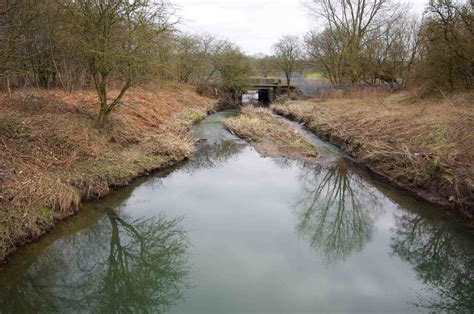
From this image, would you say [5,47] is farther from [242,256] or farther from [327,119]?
[327,119]

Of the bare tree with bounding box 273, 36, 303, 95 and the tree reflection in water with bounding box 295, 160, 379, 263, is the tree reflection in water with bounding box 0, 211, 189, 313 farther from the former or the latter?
the bare tree with bounding box 273, 36, 303, 95

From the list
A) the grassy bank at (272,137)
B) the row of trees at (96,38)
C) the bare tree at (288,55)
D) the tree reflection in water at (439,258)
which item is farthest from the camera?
the bare tree at (288,55)

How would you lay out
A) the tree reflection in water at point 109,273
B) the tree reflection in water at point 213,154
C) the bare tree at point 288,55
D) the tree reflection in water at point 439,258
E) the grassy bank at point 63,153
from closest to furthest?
1. the tree reflection in water at point 109,273
2. the tree reflection in water at point 439,258
3. the grassy bank at point 63,153
4. the tree reflection in water at point 213,154
5. the bare tree at point 288,55

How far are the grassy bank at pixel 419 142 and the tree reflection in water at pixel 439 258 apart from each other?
102 cm

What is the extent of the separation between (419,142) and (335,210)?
4.10 meters

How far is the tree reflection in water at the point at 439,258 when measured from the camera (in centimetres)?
620

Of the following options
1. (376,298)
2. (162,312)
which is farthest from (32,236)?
(376,298)

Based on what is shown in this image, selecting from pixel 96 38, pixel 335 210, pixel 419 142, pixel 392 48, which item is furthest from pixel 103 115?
pixel 392 48

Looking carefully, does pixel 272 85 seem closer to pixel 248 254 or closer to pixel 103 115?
pixel 103 115

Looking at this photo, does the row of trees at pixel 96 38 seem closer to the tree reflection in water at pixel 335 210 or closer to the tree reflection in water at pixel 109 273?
the tree reflection in water at pixel 109 273

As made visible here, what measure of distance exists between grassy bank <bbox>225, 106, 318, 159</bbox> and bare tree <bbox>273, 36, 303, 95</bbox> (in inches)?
626

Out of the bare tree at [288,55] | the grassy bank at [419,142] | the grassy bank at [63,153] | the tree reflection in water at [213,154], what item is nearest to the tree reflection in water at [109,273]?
the grassy bank at [63,153]

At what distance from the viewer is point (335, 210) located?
10000 millimetres

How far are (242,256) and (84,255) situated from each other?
3.02 metres
